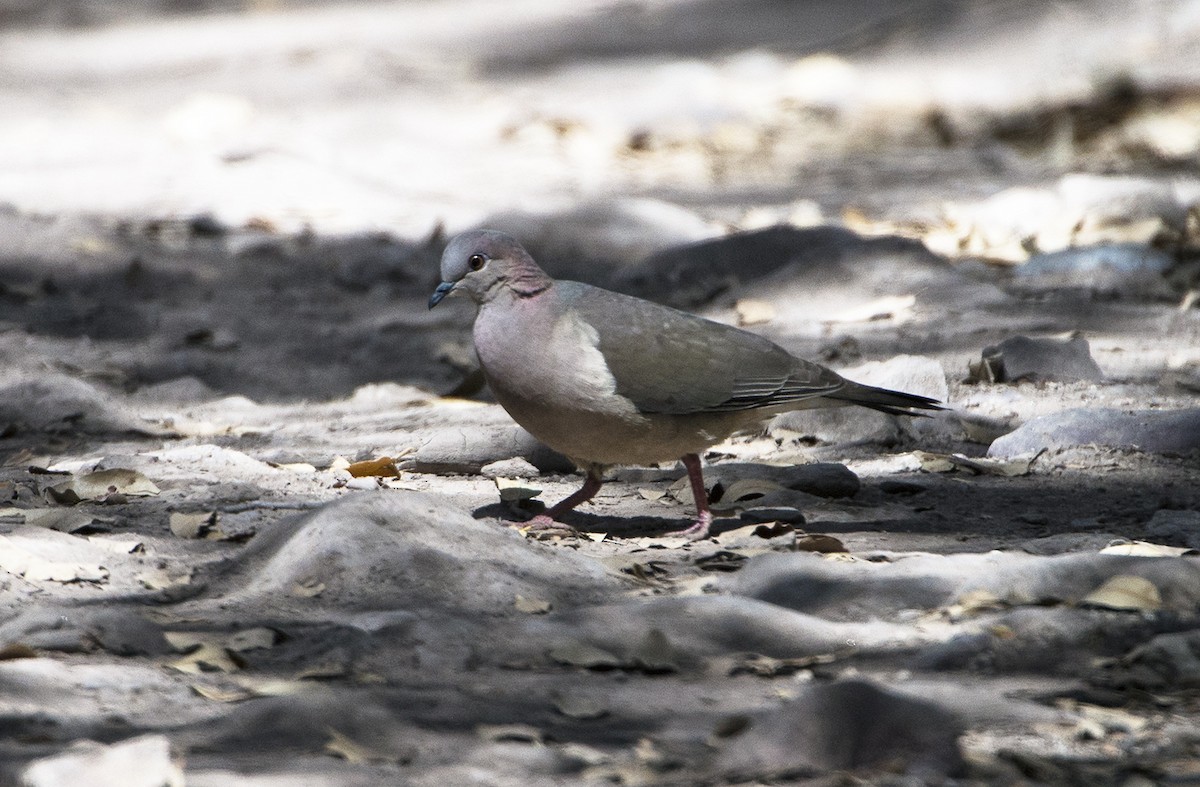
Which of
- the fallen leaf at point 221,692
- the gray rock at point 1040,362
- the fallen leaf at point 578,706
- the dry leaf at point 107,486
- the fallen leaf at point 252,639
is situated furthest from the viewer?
the gray rock at point 1040,362

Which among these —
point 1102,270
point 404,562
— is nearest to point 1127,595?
point 404,562

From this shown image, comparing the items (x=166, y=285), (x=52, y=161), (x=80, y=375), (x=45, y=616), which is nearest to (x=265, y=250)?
(x=166, y=285)

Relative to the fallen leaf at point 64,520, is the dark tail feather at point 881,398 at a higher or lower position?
higher

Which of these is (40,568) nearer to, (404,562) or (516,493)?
(404,562)

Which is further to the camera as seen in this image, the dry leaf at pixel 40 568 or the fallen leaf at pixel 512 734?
the dry leaf at pixel 40 568

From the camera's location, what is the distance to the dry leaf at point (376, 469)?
4.76 meters

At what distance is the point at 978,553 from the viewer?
387cm

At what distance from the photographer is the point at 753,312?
6934 mm

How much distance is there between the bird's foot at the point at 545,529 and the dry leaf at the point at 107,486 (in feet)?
3.74

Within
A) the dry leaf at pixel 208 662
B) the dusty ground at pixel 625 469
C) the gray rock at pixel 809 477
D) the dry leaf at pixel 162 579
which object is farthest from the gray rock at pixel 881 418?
the dry leaf at pixel 208 662

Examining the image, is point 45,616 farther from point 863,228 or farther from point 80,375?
point 863,228

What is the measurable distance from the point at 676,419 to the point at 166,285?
4210 millimetres

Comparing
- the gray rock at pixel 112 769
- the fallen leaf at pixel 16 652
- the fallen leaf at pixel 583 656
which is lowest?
the fallen leaf at pixel 583 656

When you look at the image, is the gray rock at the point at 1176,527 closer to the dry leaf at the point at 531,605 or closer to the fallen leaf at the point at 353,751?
the dry leaf at the point at 531,605
